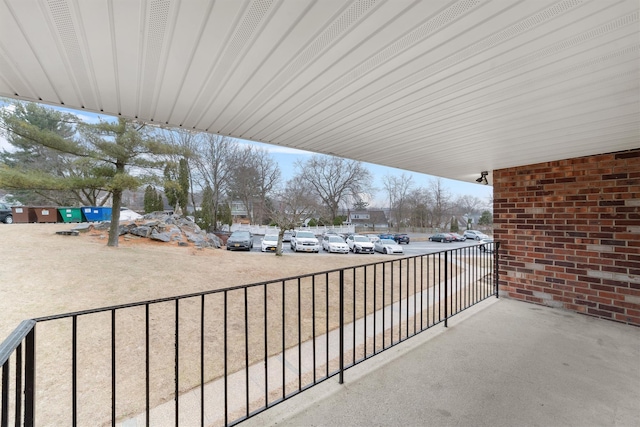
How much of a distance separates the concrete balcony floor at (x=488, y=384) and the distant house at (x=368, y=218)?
59.8ft

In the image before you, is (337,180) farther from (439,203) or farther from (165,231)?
(165,231)

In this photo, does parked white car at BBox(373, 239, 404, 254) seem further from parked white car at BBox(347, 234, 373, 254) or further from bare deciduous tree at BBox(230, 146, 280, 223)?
bare deciduous tree at BBox(230, 146, 280, 223)

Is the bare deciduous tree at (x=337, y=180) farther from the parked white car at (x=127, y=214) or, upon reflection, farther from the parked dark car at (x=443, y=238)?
the parked white car at (x=127, y=214)

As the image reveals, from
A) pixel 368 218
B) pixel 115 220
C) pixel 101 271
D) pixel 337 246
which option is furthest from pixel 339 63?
pixel 368 218

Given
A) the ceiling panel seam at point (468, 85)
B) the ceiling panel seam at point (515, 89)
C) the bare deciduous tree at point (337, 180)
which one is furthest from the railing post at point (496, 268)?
the bare deciduous tree at point (337, 180)

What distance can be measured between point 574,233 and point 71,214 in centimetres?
1673

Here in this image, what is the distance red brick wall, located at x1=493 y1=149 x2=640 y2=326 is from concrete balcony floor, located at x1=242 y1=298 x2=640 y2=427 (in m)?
0.49

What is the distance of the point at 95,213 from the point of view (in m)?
12.6

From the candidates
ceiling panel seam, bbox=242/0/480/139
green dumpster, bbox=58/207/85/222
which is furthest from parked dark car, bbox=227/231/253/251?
ceiling panel seam, bbox=242/0/480/139

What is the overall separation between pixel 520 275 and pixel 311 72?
3812 millimetres

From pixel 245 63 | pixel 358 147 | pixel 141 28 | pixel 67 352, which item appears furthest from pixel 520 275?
pixel 67 352

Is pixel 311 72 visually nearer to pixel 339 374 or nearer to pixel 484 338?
pixel 339 374

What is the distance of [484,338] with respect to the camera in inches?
96.5

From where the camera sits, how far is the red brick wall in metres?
2.84
